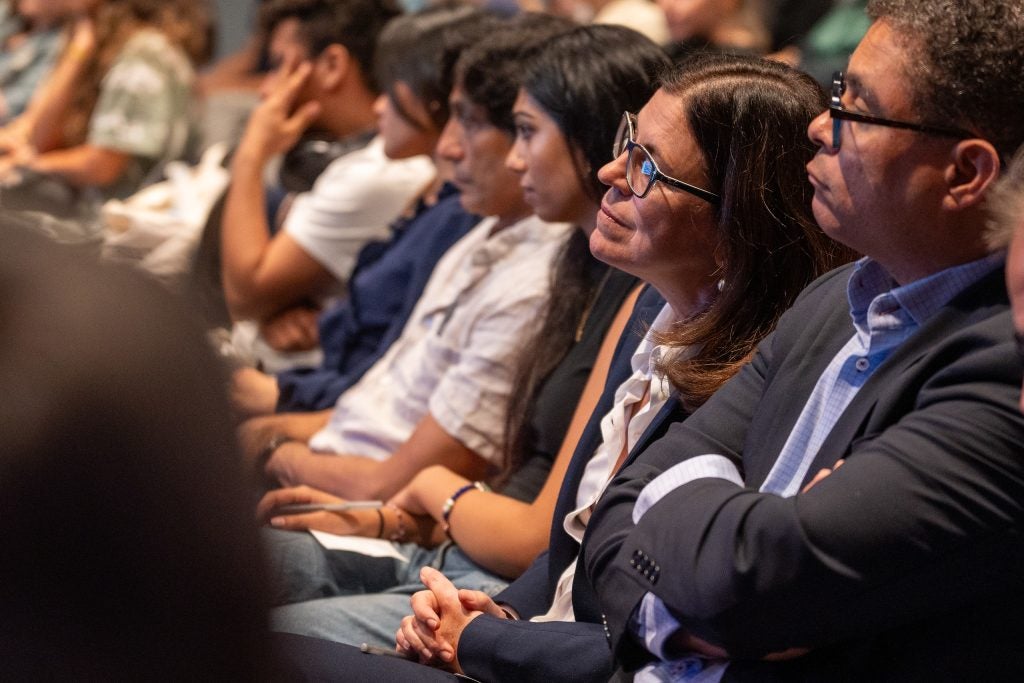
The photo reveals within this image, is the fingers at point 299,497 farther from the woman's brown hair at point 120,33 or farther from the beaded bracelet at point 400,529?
the woman's brown hair at point 120,33

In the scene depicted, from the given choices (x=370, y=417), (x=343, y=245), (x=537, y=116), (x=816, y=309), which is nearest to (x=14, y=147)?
(x=343, y=245)

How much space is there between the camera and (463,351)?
2393 millimetres

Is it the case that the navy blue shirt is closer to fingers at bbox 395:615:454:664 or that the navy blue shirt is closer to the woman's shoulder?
fingers at bbox 395:615:454:664

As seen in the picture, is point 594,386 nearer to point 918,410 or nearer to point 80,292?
point 918,410

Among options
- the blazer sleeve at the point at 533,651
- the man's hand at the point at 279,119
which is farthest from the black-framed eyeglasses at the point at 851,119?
the man's hand at the point at 279,119

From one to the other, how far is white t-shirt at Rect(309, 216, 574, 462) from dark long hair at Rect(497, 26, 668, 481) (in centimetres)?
10

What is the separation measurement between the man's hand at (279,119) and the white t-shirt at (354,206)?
0.27 metres

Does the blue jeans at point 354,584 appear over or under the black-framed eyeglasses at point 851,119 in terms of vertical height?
under

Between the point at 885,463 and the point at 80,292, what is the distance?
0.71 meters

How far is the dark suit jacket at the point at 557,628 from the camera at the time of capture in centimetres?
156

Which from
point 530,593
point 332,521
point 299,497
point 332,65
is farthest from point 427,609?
point 332,65

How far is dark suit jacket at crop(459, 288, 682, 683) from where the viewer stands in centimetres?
156

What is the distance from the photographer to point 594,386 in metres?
1.99

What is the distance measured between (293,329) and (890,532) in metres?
2.45
